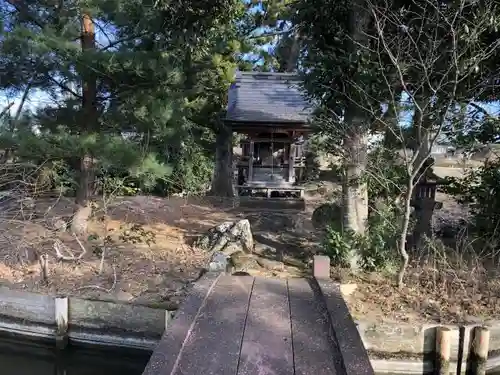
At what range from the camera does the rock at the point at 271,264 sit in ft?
20.0

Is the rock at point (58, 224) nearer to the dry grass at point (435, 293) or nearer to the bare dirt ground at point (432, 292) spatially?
the bare dirt ground at point (432, 292)

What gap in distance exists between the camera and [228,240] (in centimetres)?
689

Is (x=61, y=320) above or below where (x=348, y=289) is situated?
below

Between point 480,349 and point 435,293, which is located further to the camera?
point 435,293

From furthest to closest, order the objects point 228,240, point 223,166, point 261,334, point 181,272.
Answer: point 223,166 < point 228,240 < point 181,272 < point 261,334

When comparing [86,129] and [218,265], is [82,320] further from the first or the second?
[86,129]

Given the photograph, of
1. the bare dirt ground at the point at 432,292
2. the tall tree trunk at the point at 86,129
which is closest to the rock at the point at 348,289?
the bare dirt ground at the point at 432,292

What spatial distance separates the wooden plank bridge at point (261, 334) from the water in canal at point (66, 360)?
1241 mm

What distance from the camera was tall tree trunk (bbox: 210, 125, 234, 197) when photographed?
12.7 meters

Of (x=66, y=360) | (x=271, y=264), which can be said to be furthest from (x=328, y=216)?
(x=66, y=360)

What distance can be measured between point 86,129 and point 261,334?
181 inches

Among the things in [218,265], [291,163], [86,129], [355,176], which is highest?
[86,129]

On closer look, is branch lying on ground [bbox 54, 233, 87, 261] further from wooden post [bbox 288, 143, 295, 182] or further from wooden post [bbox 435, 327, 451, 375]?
wooden post [bbox 288, 143, 295, 182]

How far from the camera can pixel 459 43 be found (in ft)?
16.4
